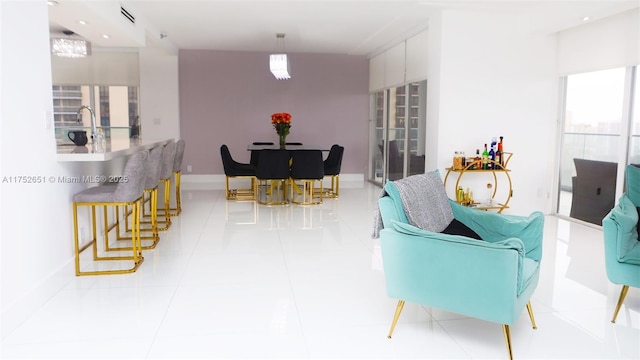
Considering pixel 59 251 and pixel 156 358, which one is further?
pixel 59 251

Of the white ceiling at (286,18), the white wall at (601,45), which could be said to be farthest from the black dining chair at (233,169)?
the white wall at (601,45)

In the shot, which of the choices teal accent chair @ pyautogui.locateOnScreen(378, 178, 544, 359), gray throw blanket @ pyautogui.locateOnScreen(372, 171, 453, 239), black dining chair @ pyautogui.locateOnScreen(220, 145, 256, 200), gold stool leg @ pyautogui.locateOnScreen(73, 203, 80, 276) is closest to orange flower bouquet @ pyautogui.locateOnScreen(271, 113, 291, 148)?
black dining chair @ pyautogui.locateOnScreen(220, 145, 256, 200)

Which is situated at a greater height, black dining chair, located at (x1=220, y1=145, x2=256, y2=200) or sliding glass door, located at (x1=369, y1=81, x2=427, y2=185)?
sliding glass door, located at (x1=369, y1=81, x2=427, y2=185)

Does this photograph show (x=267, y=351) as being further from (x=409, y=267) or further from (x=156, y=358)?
(x=409, y=267)

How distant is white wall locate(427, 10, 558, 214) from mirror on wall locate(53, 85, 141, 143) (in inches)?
240

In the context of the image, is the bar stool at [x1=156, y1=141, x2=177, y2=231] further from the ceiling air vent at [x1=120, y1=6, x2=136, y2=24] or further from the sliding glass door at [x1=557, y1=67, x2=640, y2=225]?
the sliding glass door at [x1=557, y1=67, x2=640, y2=225]

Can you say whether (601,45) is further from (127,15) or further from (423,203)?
(127,15)

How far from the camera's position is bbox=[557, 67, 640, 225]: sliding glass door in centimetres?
505

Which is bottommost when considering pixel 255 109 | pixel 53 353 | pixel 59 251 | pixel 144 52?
pixel 53 353

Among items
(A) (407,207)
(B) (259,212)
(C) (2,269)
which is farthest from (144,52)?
(A) (407,207)

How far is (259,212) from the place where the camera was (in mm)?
6461

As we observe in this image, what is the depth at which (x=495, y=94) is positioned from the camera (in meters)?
5.79

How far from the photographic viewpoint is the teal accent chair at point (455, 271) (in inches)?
94.0

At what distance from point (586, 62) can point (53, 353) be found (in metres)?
5.87
